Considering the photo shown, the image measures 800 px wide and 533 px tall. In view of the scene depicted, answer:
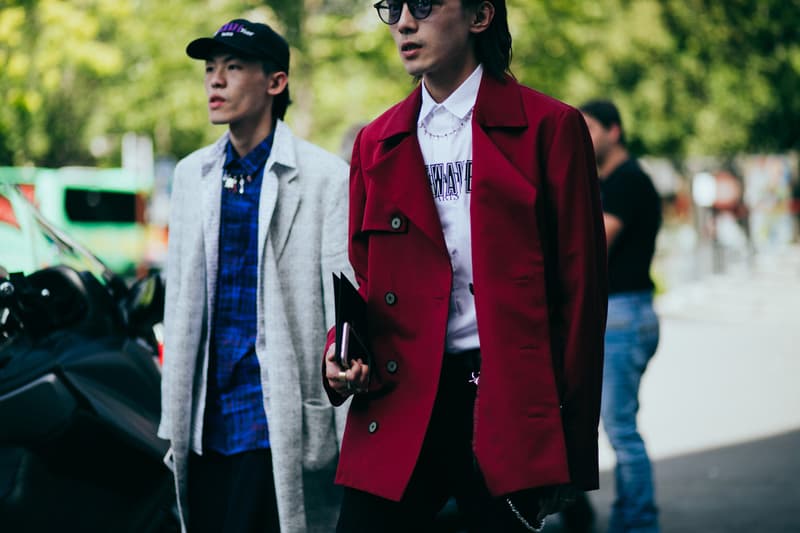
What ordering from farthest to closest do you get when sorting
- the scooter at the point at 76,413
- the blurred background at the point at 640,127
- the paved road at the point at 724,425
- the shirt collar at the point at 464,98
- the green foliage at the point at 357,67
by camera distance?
the green foliage at the point at 357,67 < the blurred background at the point at 640,127 < the paved road at the point at 724,425 < the scooter at the point at 76,413 < the shirt collar at the point at 464,98

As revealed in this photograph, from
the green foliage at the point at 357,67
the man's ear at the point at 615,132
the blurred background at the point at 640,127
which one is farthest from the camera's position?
the green foliage at the point at 357,67

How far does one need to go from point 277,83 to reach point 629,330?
2308mm

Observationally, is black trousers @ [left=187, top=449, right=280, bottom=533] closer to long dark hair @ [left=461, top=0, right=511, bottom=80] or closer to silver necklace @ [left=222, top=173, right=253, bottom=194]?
silver necklace @ [left=222, top=173, right=253, bottom=194]

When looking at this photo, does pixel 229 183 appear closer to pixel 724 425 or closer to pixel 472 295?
pixel 472 295

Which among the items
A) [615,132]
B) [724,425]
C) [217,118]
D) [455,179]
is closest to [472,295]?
[455,179]

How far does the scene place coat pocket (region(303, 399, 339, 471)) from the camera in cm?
336

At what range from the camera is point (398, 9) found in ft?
8.75

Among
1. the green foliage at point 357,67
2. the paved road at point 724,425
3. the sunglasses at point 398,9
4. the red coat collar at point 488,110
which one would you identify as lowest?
the paved road at point 724,425

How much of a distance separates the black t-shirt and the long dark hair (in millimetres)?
2642

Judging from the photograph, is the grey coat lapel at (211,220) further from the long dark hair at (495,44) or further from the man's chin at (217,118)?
the long dark hair at (495,44)

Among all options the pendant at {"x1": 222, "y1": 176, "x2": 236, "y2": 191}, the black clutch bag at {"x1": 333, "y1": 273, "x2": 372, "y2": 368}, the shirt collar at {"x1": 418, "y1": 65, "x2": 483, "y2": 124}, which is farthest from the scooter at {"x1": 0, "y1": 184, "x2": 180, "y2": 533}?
the shirt collar at {"x1": 418, "y1": 65, "x2": 483, "y2": 124}

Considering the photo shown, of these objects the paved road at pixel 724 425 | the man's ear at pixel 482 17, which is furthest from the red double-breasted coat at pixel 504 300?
the paved road at pixel 724 425

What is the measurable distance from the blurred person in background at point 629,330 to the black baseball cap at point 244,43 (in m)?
2.13

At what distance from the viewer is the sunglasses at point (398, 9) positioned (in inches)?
103
